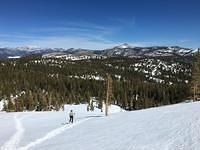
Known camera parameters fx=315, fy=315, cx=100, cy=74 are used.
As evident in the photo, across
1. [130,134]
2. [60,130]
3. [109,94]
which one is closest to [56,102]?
[109,94]

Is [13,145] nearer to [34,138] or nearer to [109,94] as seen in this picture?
[34,138]

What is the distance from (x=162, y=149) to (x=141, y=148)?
186cm

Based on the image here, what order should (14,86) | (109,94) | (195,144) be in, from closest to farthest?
(195,144) → (109,94) → (14,86)

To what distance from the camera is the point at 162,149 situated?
22.1 metres

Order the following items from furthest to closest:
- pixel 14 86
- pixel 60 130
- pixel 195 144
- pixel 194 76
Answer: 1. pixel 14 86
2. pixel 194 76
3. pixel 60 130
4. pixel 195 144

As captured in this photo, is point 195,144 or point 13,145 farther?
point 13,145

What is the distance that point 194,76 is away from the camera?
80.0m

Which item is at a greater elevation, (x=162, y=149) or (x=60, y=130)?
(x=162, y=149)

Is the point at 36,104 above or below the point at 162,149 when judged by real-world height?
below

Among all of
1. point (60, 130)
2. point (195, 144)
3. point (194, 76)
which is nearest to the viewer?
point (195, 144)

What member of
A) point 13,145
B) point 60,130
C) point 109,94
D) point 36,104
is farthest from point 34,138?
point 36,104

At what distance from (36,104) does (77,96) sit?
42541 millimetres

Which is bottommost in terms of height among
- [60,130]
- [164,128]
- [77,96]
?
[77,96]

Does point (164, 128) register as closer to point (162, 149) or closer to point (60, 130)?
point (162, 149)
